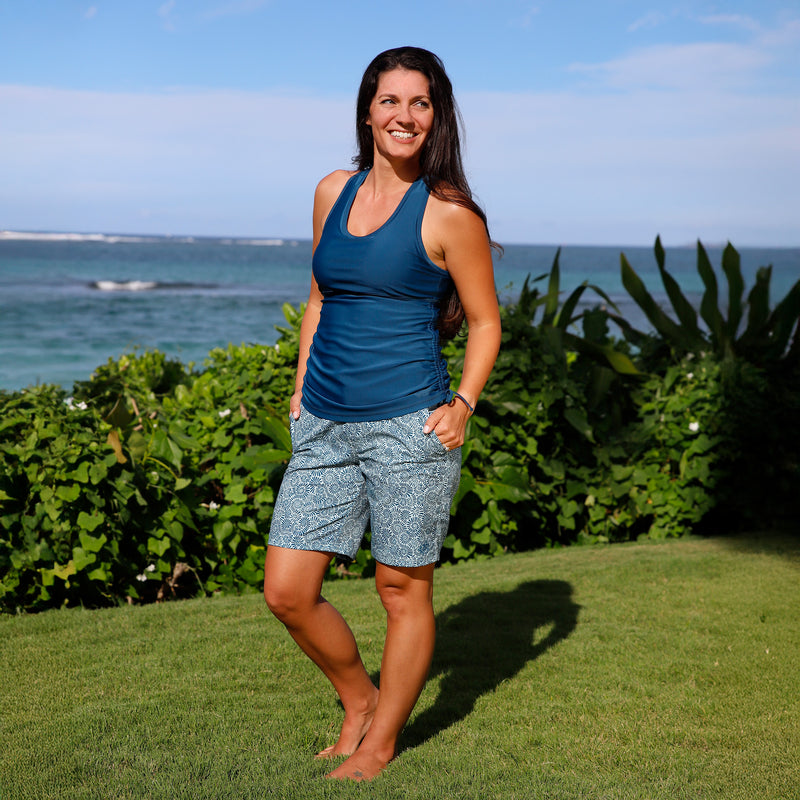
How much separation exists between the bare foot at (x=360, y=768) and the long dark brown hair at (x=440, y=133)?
1182 mm

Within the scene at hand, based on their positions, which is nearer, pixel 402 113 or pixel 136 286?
pixel 402 113

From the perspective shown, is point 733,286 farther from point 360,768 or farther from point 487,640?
point 360,768

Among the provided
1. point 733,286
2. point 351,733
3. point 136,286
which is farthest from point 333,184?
point 136,286

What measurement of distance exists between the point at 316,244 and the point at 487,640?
5.88 ft

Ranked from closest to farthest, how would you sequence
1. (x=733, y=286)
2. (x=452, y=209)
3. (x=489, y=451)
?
(x=452, y=209)
(x=489, y=451)
(x=733, y=286)

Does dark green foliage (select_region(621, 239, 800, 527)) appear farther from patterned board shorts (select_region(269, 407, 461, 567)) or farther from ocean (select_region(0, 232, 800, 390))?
patterned board shorts (select_region(269, 407, 461, 567))

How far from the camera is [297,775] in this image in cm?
239

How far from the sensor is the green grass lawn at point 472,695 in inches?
93.6

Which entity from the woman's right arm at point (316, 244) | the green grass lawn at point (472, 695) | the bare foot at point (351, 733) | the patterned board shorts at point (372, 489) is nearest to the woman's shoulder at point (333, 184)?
the woman's right arm at point (316, 244)

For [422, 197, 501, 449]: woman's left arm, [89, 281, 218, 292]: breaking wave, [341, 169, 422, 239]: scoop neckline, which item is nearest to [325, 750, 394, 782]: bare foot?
[422, 197, 501, 449]: woman's left arm

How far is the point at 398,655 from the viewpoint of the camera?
2.42 metres

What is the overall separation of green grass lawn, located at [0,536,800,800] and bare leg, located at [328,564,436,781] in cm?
8

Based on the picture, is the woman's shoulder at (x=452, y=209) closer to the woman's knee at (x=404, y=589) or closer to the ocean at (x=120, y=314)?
the woman's knee at (x=404, y=589)

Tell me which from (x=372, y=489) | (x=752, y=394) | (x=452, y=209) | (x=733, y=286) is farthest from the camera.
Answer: (x=733, y=286)
